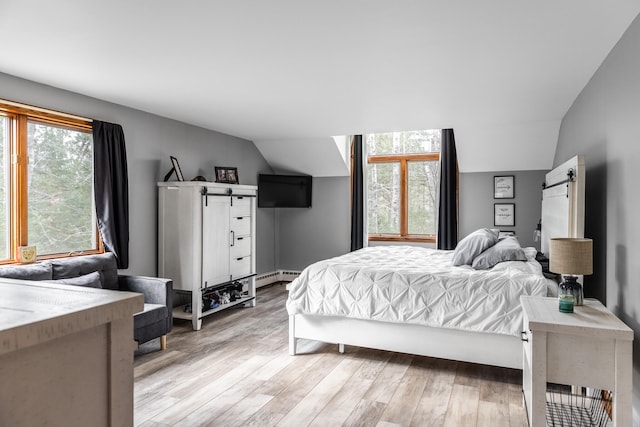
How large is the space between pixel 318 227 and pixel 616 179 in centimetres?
483

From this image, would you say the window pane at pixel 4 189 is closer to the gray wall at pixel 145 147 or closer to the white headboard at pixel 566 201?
the gray wall at pixel 145 147

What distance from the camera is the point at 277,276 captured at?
7227mm

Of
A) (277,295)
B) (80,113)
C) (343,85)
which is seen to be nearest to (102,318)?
(343,85)

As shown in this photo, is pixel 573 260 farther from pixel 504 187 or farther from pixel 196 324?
pixel 504 187

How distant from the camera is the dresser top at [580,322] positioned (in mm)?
2043

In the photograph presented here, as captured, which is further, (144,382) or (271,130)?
(271,130)

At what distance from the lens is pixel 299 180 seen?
691 cm

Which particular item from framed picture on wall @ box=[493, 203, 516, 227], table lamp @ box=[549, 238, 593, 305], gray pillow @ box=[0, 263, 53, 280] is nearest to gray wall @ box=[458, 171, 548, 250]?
framed picture on wall @ box=[493, 203, 516, 227]

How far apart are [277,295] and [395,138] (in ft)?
9.80

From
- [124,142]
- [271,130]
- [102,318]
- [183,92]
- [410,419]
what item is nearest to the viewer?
[102,318]

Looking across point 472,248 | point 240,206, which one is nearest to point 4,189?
point 240,206

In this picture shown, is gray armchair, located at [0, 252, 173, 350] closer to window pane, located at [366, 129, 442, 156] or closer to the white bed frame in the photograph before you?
the white bed frame

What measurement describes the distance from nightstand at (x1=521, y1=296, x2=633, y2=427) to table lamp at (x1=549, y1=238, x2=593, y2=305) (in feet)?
0.92

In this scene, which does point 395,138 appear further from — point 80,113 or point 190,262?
point 80,113
